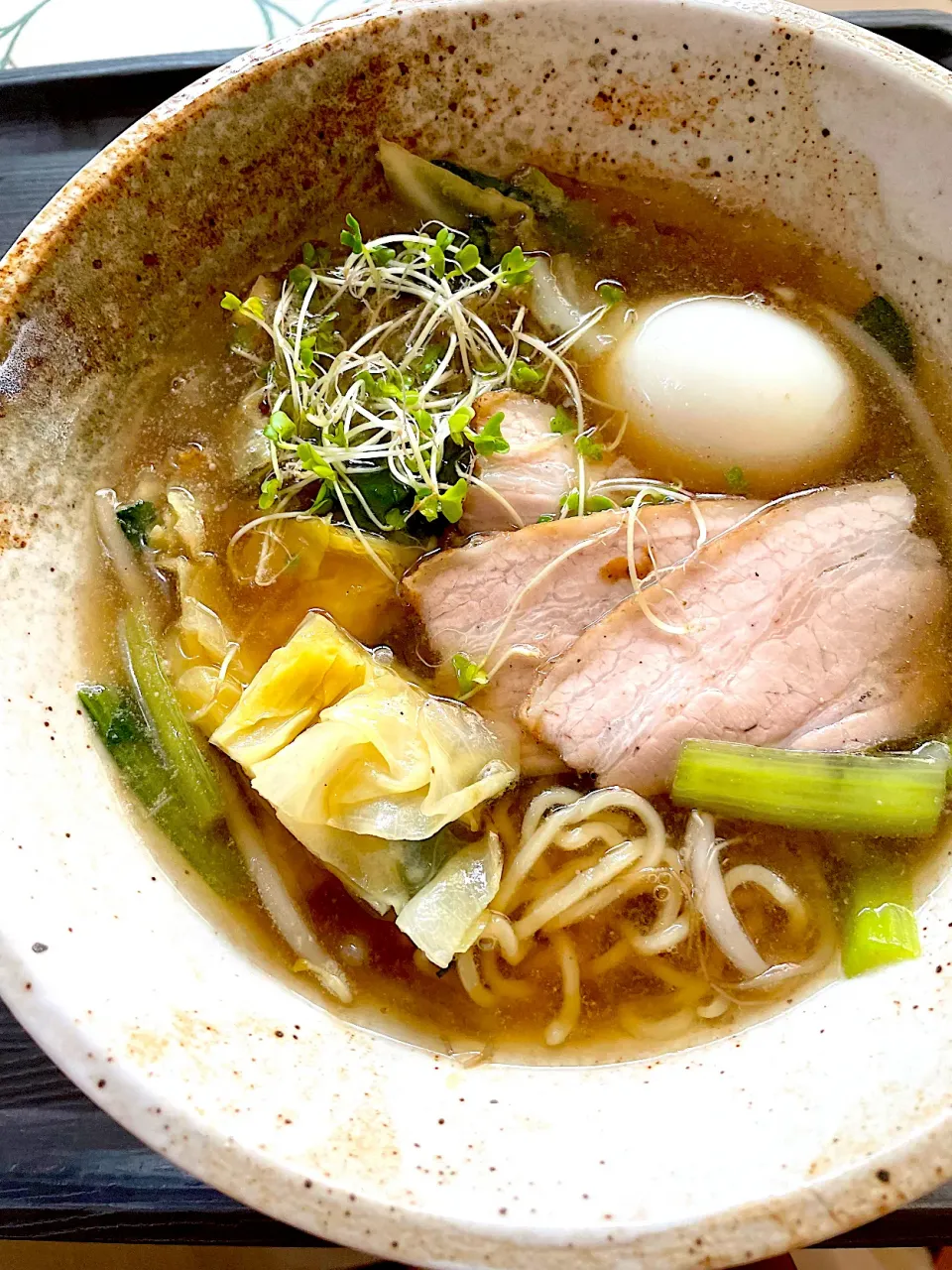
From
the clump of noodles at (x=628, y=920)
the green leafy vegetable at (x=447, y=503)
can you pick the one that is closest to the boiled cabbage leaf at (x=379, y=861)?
the clump of noodles at (x=628, y=920)

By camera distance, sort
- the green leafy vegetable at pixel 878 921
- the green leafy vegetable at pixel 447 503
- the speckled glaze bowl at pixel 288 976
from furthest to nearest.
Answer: the green leafy vegetable at pixel 447 503, the green leafy vegetable at pixel 878 921, the speckled glaze bowl at pixel 288 976

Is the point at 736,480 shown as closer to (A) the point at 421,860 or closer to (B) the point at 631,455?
(B) the point at 631,455

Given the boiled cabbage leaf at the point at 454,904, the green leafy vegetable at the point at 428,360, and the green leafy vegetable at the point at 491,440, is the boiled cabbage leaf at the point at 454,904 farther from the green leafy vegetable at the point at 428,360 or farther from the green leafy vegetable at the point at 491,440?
the green leafy vegetable at the point at 428,360

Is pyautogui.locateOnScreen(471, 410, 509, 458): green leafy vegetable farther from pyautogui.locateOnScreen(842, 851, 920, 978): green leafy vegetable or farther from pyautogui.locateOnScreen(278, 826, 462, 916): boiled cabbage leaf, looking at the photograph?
pyautogui.locateOnScreen(842, 851, 920, 978): green leafy vegetable

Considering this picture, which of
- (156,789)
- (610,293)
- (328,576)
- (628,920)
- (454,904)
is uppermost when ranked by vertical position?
(610,293)

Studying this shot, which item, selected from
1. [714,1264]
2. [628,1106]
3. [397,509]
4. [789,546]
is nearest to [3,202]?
[397,509]

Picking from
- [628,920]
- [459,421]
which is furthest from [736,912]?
[459,421]

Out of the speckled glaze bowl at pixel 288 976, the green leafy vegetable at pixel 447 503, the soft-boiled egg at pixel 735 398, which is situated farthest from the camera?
the soft-boiled egg at pixel 735 398
